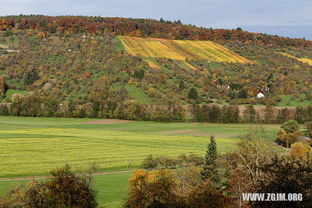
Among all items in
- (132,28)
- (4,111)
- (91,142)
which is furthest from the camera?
(132,28)

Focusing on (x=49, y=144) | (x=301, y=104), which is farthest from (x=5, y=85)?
(x=301, y=104)

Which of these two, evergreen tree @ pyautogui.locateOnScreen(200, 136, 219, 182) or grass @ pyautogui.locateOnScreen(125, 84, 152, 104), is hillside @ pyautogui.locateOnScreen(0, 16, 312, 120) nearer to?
grass @ pyautogui.locateOnScreen(125, 84, 152, 104)

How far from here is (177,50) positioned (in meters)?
158

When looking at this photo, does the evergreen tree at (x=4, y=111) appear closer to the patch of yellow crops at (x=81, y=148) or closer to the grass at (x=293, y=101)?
the patch of yellow crops at (x=81, y=148)

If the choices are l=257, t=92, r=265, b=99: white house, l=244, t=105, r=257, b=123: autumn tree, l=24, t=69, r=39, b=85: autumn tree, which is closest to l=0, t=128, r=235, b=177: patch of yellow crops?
l=244, t=105, r=257, b=123: autumn tree

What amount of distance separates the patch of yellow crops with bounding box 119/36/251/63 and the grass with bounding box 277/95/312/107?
38.9 m

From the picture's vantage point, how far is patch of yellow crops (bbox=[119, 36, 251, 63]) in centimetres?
14925

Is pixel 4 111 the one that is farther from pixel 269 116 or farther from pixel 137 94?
pixel 269 116

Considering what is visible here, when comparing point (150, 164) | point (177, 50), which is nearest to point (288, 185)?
point (150, 164)

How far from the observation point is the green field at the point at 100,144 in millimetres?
44812

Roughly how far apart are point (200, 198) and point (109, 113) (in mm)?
78416

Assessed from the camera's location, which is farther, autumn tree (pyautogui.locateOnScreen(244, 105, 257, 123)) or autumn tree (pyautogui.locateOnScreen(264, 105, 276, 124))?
autumn tree (pyautogui.locateOnScreen(244, 105, 257, 123))

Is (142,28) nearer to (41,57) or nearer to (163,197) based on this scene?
(41,57)

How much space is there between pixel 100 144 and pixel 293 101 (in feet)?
231
